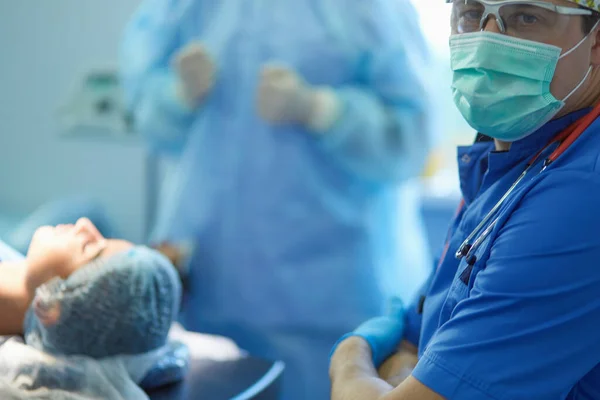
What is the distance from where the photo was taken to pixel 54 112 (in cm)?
238

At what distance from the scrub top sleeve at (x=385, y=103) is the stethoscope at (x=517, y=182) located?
30.1 inches

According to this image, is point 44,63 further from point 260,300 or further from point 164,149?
point 260,300

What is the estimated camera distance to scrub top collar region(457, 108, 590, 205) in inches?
35.1

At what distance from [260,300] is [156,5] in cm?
80

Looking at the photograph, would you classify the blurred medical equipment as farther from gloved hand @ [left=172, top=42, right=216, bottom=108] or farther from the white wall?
gloved hand @ [left=172, top=42, right=216, bottom=108]

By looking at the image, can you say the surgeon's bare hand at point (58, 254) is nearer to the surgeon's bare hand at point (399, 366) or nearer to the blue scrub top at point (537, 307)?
the surgeon's bare hand at point (399, 366)

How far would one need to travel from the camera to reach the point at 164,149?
187 centimetres

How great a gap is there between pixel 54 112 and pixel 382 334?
1704 millimetres

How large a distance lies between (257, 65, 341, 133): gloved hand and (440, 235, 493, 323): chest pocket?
0.79 metres

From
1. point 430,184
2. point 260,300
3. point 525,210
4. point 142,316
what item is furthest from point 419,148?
point 430,184

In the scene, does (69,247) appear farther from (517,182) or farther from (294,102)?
(517,182)

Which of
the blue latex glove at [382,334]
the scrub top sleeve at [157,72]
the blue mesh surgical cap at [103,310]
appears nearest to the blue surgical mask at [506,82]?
the blue latex glove at [382,334]

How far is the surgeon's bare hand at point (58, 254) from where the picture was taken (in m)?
1.21

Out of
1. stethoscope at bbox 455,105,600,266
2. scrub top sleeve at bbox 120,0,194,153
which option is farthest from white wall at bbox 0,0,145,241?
stethoscope at bbox 455,105,600,266
